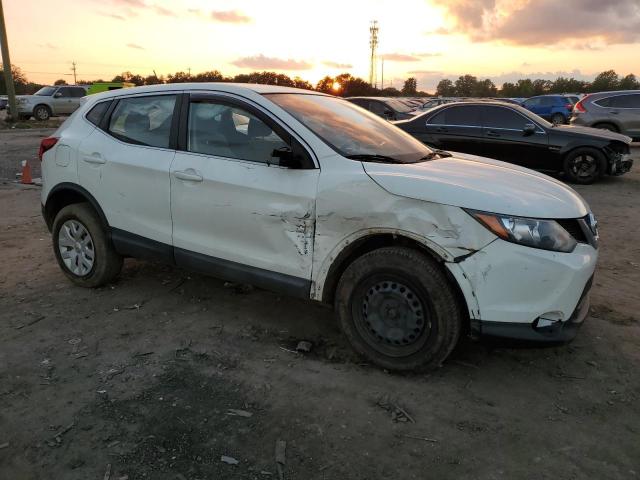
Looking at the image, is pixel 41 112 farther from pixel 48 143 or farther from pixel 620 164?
pixel 620 164

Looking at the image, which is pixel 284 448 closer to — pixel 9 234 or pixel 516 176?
pixel 516 176

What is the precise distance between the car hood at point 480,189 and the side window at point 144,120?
1.71m

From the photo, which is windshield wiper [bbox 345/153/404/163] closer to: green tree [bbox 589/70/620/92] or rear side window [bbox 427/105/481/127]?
rear side window [bbox 427/105/481/127]

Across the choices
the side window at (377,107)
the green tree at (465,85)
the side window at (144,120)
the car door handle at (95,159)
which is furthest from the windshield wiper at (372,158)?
the green tree at (465,85)

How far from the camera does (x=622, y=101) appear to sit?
49.2ft

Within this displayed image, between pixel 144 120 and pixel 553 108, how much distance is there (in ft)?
82.1

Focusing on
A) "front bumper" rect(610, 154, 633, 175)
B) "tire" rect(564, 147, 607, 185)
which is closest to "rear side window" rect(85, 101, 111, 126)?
"tire" rect(564, 147, 607, 185)

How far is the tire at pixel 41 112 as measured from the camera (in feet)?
87.9

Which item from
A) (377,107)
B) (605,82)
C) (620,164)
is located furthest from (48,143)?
(605,82)

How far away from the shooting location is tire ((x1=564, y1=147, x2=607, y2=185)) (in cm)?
969

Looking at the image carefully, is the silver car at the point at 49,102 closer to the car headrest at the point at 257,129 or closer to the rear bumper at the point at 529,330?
the car headrest at the point at 257,129

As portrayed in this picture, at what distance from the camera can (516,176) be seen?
3.53 m

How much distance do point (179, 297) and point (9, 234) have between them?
128 inches

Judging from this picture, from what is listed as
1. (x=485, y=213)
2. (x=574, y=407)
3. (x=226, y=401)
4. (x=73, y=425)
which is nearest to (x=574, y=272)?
(x=485, y=213)
